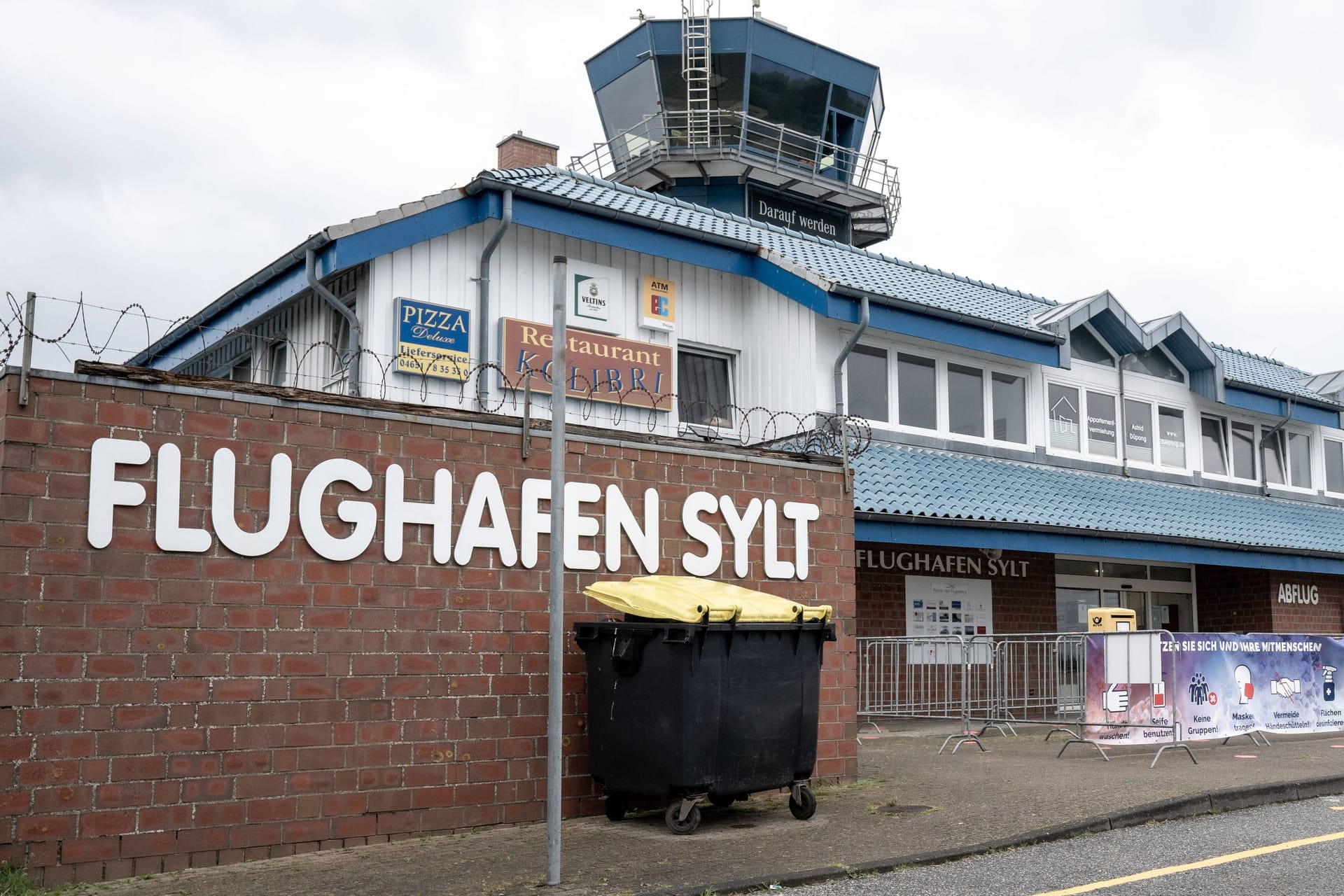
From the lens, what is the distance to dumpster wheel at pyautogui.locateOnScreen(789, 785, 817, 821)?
9.48 meters

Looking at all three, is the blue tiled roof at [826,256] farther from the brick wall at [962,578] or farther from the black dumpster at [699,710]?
the black dumpster at [699,710]

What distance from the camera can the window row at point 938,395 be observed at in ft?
60.3

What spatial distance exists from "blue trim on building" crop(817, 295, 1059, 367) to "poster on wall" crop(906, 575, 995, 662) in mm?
3496

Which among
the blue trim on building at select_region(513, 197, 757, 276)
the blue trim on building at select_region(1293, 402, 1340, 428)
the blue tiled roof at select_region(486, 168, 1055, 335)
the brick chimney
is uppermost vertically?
the brick chimney

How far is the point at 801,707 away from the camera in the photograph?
30.9 ft

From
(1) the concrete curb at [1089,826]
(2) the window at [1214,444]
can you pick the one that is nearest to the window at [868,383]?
(1) the concrete curb at [1089,826]

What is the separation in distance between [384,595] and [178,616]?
1376 mm

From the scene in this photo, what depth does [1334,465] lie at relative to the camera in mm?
26922

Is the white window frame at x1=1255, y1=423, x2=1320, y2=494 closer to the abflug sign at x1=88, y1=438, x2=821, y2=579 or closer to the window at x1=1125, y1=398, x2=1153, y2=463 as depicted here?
the window at x1=1125, y1=398, x2=1153, y2=463

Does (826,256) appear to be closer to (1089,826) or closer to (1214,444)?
(1214,444)

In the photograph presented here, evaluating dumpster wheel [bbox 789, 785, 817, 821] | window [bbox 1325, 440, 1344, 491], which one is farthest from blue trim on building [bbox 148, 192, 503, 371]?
window [bbox 1325, 440, 1344, 491]

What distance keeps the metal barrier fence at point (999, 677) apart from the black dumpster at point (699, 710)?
5.52m

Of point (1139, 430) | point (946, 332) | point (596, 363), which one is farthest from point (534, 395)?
point (1139, 430)

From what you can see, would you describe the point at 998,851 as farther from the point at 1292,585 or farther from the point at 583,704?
the point at 1292,585
